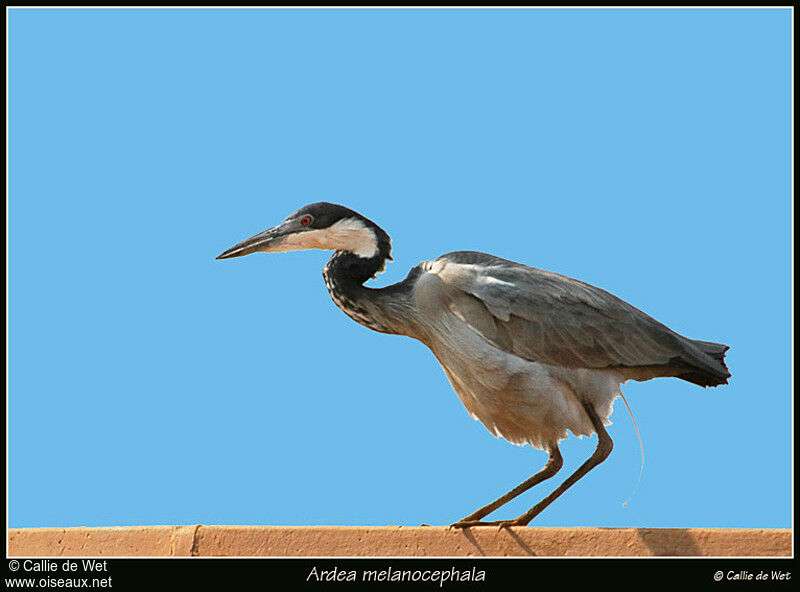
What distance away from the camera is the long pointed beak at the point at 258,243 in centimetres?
791

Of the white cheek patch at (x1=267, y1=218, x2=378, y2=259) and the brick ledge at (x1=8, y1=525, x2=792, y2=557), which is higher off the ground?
the white cheek patch at (x1=267, y1=218, x2=378, y2=259)

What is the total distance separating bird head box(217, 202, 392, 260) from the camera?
7.92 metres

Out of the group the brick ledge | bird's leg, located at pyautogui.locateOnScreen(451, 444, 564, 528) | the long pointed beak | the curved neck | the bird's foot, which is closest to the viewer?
the brick ledge

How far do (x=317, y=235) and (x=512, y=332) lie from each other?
153 cm

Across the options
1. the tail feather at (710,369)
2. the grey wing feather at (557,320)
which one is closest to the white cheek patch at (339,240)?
the grey wing feather at (557,320)

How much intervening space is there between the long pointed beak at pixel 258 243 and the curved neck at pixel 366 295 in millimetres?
410

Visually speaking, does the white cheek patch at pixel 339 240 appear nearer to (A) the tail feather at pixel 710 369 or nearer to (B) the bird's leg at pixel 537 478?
(B) the bird's leg at pixel 537 478

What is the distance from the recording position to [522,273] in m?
7.76

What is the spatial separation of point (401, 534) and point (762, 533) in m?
2.11

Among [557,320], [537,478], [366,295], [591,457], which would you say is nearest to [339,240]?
[366,295]

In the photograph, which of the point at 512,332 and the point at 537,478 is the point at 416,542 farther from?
the point at 512,332

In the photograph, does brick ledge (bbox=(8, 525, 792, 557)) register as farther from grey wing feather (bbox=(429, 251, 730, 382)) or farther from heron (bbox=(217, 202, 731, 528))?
grey wing feather (bbox=(429, 251, 730, 382))

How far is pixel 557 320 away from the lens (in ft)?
24.8

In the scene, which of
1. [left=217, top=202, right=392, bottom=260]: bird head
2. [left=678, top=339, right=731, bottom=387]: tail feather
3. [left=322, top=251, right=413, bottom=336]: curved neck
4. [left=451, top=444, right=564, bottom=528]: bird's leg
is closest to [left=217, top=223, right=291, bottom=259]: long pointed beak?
[left=217, top=202, right=392, bottom=260]: bird head
